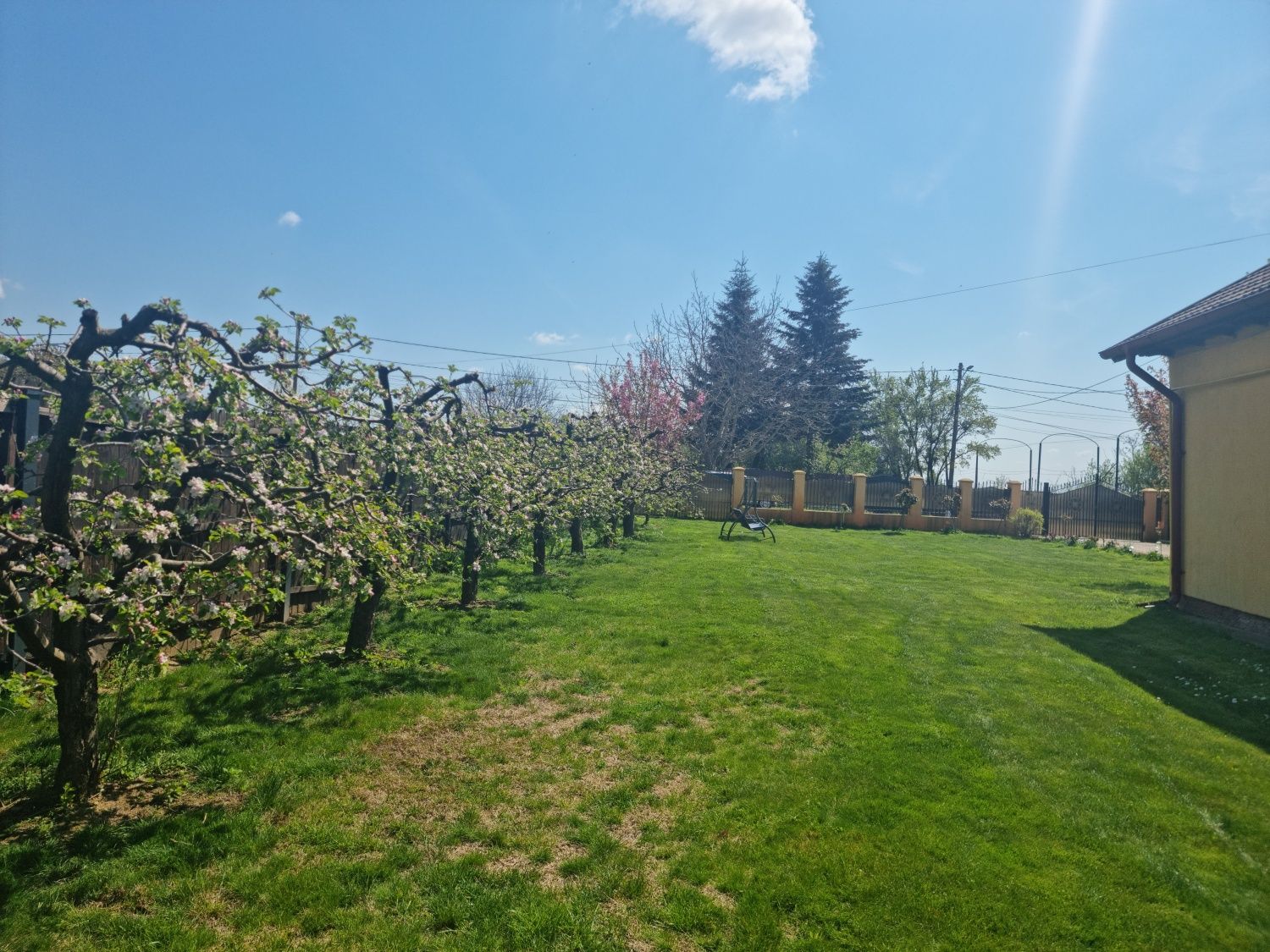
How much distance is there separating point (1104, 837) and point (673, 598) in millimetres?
5411

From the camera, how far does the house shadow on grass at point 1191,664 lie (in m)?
4.61

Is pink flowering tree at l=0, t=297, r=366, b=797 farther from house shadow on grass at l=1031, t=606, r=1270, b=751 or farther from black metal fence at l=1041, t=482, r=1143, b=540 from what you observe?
black metal fence at l=1041, t=482, r=1143, b=540

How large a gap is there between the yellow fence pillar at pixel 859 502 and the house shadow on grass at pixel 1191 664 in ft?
45.3

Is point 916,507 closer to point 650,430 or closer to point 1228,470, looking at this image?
point 650,430

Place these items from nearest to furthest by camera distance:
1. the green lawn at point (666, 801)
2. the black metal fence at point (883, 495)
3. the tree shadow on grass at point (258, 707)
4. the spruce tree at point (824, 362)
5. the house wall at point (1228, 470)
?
the green lawn at point (666, 801), the tree shadow on grass at point (258, 707), the house wall at point (1228, 470), the black metal fence at point (883, 495), the spruce tree at point (824, 362)

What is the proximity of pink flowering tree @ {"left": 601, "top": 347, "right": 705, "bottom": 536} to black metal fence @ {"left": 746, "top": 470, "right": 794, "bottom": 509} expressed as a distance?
2.43 m

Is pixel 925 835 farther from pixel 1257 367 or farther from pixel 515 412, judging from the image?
pixel 1257 367

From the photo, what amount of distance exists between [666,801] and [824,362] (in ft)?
105

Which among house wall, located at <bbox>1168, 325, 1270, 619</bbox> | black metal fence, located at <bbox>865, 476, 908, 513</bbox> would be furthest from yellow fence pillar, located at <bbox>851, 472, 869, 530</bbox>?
house wall, located at <bbox>1168, 325, 1270, 619</bbox>

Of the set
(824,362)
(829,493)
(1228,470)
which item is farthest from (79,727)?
(824,362)

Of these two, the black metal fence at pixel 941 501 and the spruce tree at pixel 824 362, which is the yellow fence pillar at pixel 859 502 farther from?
the spruce tree at pixel 824 362

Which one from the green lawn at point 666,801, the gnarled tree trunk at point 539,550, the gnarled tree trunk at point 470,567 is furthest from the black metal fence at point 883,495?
the gnarled tree trunk at point 470,567

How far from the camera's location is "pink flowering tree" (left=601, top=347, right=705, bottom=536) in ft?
42.4

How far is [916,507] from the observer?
2188cm
